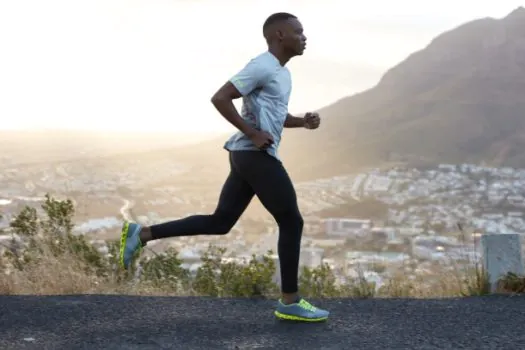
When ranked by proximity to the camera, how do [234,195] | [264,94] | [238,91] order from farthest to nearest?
[234,195] < [264,94] < [238,91]

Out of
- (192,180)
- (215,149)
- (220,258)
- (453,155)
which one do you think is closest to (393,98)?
(453,155)

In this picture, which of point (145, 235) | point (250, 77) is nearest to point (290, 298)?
point (145, 235)

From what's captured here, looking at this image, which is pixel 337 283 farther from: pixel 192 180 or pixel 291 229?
pixel 192 180

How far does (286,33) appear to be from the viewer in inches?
153

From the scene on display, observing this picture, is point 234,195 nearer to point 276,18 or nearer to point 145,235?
point 145,235

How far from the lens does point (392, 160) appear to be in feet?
194

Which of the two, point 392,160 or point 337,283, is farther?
point 392,160

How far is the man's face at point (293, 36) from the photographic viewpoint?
3.88 metres

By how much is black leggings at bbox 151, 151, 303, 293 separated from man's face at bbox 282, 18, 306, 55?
0.66 m

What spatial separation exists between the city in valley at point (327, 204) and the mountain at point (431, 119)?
12.6 ft

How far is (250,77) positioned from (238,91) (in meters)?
0.11

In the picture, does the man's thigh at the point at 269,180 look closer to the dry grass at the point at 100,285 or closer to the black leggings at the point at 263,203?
the black leggings at the point at 263,203

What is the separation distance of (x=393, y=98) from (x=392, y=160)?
26126mm

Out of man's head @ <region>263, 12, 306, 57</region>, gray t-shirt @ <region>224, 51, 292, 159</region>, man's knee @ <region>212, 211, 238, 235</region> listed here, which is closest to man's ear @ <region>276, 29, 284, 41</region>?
man's head @ <region>263, 12, 306, 57</region>
